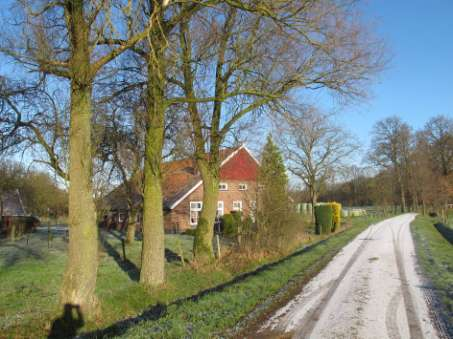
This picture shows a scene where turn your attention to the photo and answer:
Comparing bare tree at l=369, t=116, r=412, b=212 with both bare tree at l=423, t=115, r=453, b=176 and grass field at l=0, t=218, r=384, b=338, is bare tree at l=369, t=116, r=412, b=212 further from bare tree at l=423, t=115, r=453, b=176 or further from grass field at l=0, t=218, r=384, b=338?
grass field at l=0, t=218, r=384, b=338

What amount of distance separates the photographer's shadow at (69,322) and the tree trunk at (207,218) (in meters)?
5.60

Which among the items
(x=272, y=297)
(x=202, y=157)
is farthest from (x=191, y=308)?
(x=202, y=157)

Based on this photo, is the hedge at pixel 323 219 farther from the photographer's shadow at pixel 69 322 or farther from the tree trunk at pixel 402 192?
the tree trunk at pixel 402 192

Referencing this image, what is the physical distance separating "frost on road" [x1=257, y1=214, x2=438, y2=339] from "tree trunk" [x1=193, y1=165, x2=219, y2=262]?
4.05m

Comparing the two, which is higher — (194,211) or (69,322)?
(194,211)

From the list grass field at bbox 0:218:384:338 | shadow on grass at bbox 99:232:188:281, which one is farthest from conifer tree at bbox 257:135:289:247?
shadow on grass at bbox 99:232:188:281

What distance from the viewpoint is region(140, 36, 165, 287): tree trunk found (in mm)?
9406

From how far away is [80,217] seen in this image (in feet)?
23.4

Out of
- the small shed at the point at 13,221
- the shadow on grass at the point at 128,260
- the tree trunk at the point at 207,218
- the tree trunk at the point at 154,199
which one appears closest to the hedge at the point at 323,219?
the shadow on grass at the point at 128,260

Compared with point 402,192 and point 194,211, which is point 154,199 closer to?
point 194,211

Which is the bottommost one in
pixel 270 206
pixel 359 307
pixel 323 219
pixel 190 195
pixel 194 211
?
pixel 359 307

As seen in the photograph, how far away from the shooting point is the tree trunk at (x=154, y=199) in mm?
9406

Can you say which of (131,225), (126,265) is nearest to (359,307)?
(126,265)

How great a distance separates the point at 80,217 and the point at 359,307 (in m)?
5.60
